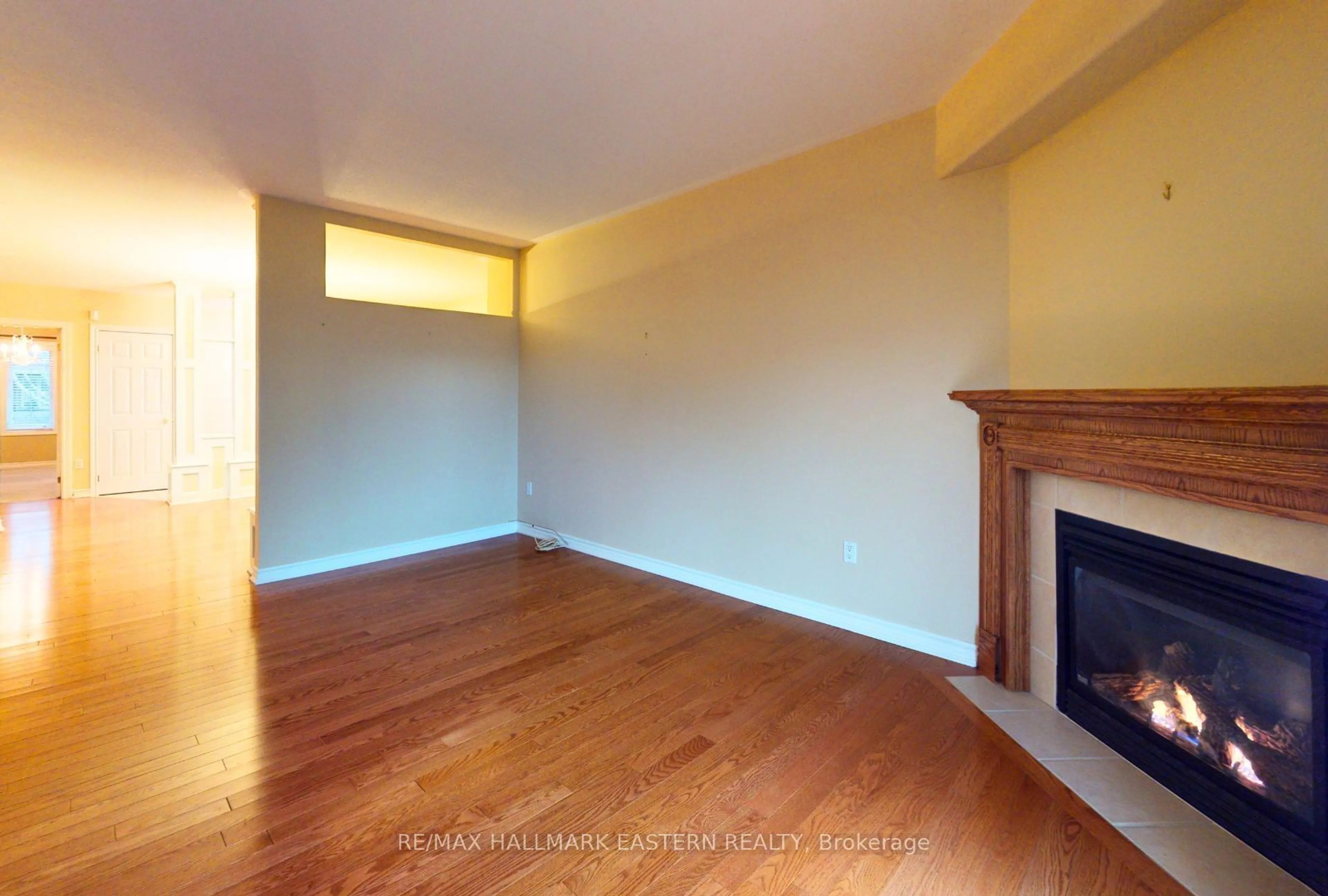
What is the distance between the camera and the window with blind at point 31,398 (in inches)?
380

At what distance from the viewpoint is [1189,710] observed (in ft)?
5.66

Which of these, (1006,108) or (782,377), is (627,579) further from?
(1006,108)

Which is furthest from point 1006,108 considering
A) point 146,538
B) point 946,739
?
point 146,538

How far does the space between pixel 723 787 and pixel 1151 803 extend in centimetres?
130

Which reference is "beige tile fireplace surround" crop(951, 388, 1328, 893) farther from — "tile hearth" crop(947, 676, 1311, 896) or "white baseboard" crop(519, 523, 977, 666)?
"white baseboard" crop(519, 523, 977, 666)

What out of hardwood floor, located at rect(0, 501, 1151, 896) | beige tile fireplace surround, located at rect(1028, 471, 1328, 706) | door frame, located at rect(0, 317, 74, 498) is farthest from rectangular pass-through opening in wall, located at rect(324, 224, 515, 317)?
beige tile fireplace surround, located at rect(1028, 471, 1328, 706)

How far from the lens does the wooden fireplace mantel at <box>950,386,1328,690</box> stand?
1.35m

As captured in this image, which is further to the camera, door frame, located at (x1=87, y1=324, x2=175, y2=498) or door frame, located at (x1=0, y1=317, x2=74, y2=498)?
door frame, located at (x1=87, y1=324, x2=175, y2=498)

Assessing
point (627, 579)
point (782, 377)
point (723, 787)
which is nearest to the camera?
point (723, 787)

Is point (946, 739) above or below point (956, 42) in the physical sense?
below

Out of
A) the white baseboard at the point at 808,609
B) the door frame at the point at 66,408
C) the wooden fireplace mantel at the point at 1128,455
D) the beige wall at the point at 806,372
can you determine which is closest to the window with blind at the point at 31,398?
the door frame at the point at 66,408

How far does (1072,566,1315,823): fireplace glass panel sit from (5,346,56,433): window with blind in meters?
14.4

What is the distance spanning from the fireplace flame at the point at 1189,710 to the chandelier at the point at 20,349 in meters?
11.5

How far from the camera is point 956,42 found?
2.15 meters
